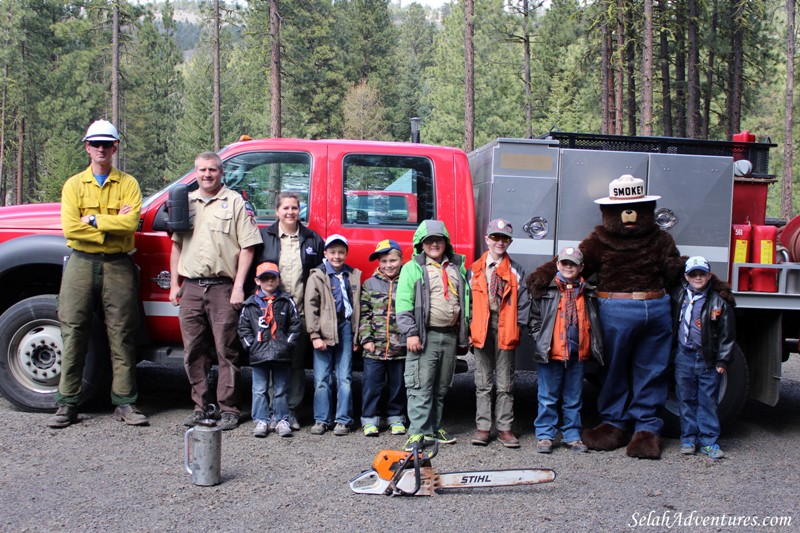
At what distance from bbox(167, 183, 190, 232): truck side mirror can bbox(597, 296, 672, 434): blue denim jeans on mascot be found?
3.21 m

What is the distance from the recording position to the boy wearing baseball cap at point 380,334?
223 inches

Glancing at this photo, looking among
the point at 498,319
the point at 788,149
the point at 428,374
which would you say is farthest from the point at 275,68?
the point at 428,374

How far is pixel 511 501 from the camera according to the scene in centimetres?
439

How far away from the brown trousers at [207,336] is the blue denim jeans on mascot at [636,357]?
287 centimetres

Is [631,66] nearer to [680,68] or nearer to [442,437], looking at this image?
[680,68]

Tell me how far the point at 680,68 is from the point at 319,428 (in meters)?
24.7

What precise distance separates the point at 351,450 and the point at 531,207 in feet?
7.56

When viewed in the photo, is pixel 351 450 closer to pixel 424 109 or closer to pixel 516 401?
pixel 516 401

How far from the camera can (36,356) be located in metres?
5.91

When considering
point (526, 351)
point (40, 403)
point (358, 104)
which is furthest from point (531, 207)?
point (358, 104)

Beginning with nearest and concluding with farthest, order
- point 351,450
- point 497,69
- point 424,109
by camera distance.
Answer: point 351,450 < point 497,69 < point 424,109

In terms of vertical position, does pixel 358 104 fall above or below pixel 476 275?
above

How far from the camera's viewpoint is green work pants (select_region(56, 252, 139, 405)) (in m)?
5.59

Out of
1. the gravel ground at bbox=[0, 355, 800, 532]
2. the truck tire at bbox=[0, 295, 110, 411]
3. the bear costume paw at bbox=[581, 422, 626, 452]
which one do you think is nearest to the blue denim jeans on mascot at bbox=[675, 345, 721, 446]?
the gravel ground at bbox=[0, 355, 800, 532]
